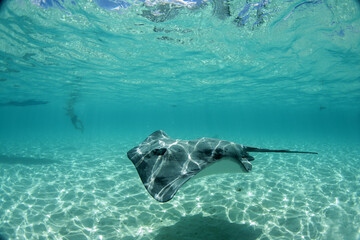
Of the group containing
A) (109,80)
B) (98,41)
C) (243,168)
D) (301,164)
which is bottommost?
(301,164)

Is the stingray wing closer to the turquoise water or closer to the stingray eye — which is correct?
the stingray eye

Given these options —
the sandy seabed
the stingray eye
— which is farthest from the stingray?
the sandy seabed

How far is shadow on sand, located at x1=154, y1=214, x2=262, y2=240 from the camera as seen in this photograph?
195 inches

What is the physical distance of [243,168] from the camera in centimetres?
403

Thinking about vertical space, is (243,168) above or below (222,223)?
above

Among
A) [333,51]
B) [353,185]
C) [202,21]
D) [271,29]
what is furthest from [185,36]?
[353,185]

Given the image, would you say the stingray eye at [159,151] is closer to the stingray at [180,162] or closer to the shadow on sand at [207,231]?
the stingray at [180,162]

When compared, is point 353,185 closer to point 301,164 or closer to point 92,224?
point 301,164

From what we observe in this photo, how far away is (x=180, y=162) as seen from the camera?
Result: 13.3 feet

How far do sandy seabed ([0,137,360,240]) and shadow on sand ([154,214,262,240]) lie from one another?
0.03m

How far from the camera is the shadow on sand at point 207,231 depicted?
4961 mm

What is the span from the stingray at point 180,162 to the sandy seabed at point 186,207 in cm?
228

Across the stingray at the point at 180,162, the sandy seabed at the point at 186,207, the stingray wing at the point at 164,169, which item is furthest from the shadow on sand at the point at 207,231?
the stingray wing at the point at 164,169

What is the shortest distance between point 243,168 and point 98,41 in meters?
14.5
